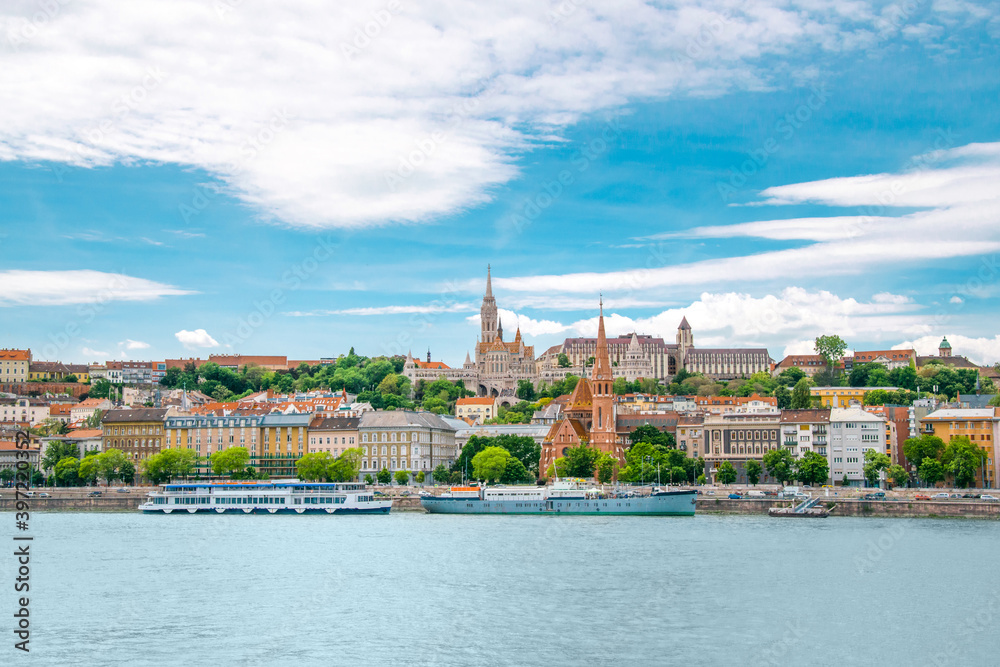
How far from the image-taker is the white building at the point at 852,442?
290 ft

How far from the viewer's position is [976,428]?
87562 millimetres

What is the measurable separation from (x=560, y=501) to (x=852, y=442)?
29.1 meters

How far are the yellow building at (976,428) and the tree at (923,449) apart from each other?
3960 mm

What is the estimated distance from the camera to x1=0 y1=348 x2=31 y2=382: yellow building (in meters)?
163

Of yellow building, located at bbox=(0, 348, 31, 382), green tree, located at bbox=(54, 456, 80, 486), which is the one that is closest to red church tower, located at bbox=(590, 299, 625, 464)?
green tree, located at bbox=(54, 456, 80, 486)

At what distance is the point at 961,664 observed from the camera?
2470 cm

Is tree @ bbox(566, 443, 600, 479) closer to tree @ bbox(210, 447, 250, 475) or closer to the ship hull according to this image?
the ship hull

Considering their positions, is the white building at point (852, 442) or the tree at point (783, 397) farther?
the tree at point (783, 397)

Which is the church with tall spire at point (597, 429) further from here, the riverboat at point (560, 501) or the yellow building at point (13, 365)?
the yellow building at point (13, 365)

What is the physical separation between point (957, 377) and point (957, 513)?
234ft

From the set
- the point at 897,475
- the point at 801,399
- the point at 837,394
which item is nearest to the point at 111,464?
the point at 897,475

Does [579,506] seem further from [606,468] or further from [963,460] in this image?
[963,460]

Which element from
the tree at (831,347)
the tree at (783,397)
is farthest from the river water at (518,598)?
the tree at (831,347)

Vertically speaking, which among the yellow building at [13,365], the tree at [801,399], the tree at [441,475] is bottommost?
the tree at [441,475]
